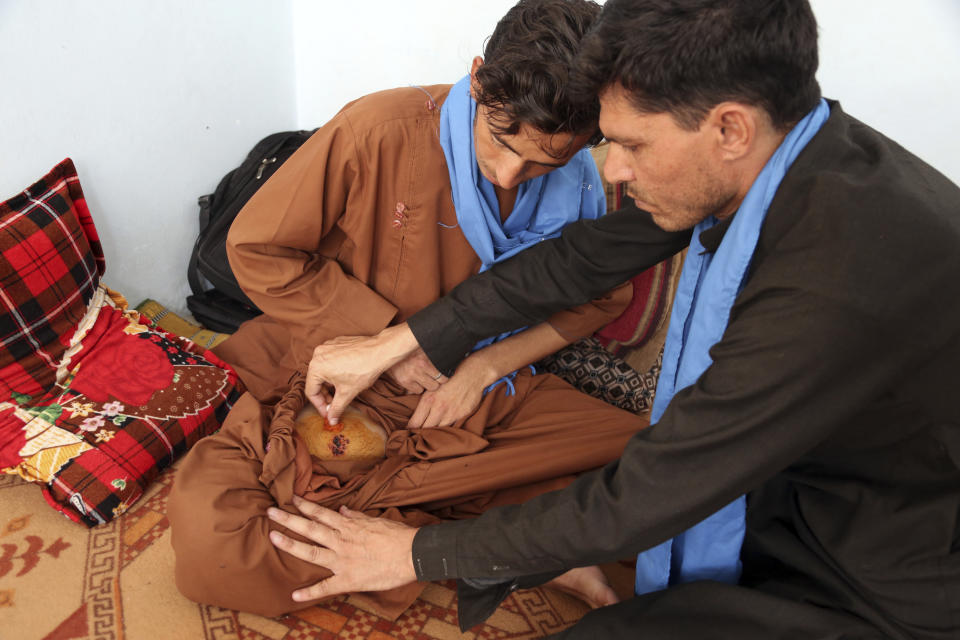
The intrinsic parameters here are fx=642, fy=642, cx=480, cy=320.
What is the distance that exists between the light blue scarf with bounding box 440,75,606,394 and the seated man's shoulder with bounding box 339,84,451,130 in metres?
0.05

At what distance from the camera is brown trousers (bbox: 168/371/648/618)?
134cm

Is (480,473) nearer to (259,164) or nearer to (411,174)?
(411,174)

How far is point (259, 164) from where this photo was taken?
253cm

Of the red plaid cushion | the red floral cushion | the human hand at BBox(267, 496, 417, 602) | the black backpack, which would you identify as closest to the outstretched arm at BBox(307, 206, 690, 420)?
the human hand at BBox(267, 496, 417, 602)

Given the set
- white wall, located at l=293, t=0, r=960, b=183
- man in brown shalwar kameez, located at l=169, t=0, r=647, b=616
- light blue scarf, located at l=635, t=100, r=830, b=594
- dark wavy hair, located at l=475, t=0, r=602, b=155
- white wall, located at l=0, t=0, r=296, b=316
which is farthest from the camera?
white wall, located at l=293, t=0, r=960, b=183

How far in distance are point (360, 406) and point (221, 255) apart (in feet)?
3.39

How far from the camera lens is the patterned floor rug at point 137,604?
136 cm

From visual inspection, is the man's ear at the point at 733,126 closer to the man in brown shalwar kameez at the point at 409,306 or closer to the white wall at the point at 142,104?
the man in brown shalwar kameez at the point at 409,306

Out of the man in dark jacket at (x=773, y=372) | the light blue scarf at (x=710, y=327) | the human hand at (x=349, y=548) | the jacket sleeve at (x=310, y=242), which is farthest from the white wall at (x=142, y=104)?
the light blue scarf at (x=710, y=327)

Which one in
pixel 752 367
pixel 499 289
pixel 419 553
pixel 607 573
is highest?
pixel 752 367

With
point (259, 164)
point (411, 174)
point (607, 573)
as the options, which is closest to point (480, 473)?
point (607, 573)

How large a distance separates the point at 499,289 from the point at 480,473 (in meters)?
0.44

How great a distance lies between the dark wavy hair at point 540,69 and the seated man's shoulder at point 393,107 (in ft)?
0.80

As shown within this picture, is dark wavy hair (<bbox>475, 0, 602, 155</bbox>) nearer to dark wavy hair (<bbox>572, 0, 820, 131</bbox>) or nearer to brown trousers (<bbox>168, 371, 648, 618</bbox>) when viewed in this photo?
dark wavy hair (<bbox>572, 0, 820, 131</bbox>)
